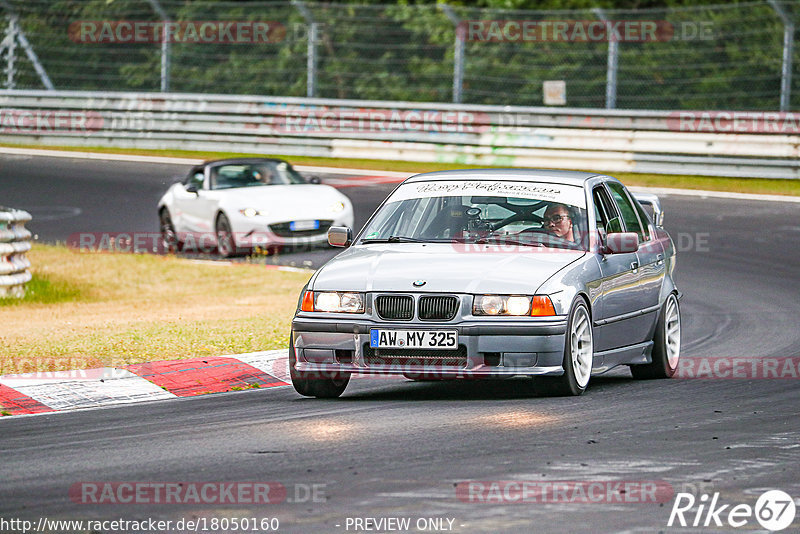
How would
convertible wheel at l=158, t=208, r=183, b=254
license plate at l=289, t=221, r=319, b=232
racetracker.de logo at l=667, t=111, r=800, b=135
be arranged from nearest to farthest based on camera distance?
license plate at l=289, t=221, r=319, b=232, convertible wheel at l=158, t=208, r=183, b=254, racetracker.de logo at l=667, t=111, r=800, b=135

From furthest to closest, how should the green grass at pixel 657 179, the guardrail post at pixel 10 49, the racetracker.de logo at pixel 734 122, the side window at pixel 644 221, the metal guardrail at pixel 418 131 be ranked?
1. the guardrail post at pixel 10 49
2. the metal guardrail at pixel 418 131
3. the green grass at pixel 657 179
4. the racetracker.de logo at pixel 734 122
5. the side window at pixel 644 221

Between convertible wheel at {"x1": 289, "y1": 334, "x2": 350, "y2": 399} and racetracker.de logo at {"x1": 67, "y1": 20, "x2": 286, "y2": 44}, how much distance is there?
20.4 meters

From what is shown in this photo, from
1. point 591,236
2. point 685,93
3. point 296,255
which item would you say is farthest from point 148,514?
point 685,93

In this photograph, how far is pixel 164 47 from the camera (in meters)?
28.7

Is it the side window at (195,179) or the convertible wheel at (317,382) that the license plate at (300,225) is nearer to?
the side window at (195,179)

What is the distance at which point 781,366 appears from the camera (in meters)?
10.7

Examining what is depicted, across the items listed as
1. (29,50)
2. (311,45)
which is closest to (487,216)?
(311,45)

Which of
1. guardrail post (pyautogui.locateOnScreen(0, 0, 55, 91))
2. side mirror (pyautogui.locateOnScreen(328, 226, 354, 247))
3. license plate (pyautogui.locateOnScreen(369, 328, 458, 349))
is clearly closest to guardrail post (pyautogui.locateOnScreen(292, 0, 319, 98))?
guardrail post (pyautogui.locateOnScreen(0, 0, 55, 91))

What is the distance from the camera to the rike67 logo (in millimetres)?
5762

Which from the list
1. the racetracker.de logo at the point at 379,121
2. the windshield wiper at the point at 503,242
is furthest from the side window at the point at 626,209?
the racetracker.de logo at the point at 379,121

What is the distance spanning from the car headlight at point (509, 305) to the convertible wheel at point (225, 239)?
10940 mm

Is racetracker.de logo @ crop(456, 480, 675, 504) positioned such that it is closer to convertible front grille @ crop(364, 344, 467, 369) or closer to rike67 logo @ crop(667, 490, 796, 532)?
rike67 logo @ crop(667, 490, 796, 532)

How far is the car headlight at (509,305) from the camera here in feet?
28.0

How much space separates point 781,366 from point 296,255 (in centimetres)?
920
